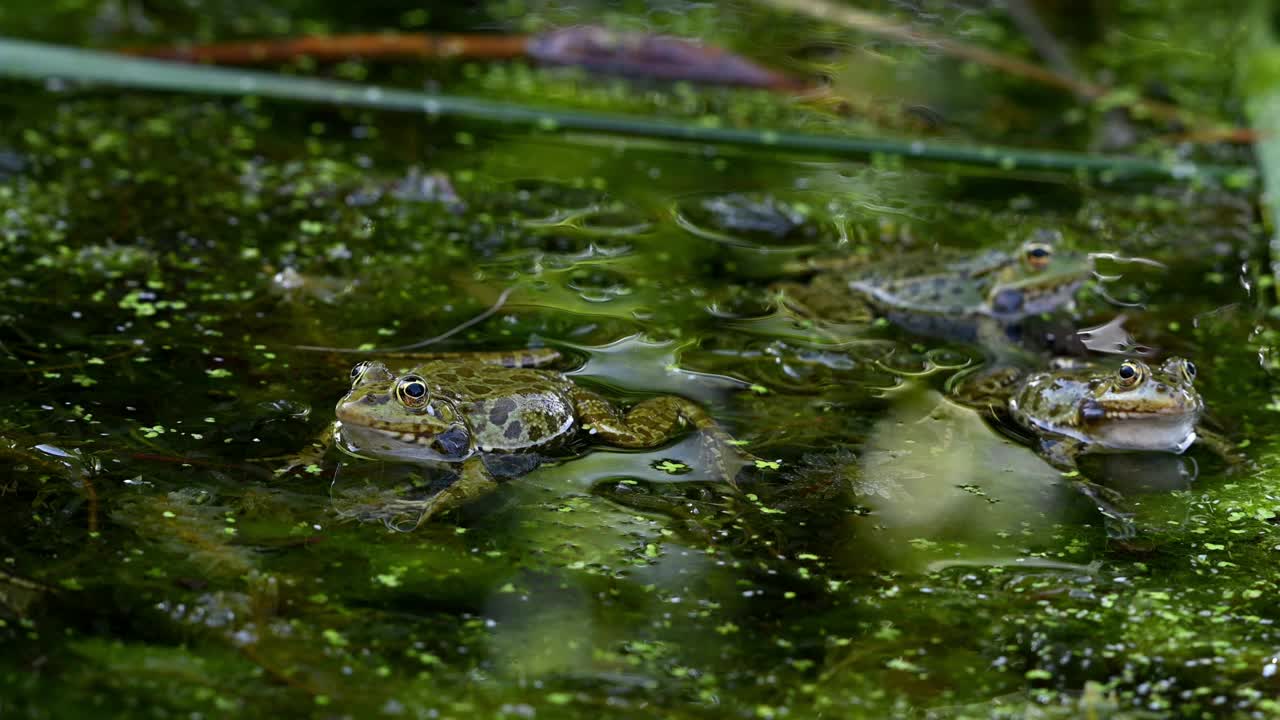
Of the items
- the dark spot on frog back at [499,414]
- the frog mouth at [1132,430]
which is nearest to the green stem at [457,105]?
the frog mouth at [1132,430]

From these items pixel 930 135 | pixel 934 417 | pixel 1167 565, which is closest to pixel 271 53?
pixel 930 135

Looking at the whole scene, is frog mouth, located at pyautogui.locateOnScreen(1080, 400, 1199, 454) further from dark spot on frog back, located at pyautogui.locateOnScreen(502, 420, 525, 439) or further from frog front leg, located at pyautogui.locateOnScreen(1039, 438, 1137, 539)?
dark spot on frog back, located at pyautogui.locateOnScreen(502, 420, 525, 439)

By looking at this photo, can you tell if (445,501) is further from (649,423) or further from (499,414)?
(649,423)

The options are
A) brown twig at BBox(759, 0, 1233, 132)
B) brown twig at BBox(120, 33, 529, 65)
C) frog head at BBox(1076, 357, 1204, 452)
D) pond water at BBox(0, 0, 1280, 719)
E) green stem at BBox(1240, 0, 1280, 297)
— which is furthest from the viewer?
brown twig at BBox(759, 0, 1233, 132)

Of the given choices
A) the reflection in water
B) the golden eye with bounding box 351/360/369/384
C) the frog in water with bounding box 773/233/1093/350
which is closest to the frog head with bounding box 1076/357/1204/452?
the reflection in water

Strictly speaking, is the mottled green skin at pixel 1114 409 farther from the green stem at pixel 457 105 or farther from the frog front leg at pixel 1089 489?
the green stem at pixel 457 105

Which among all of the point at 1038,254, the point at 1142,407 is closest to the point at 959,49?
the point at 1038,254
